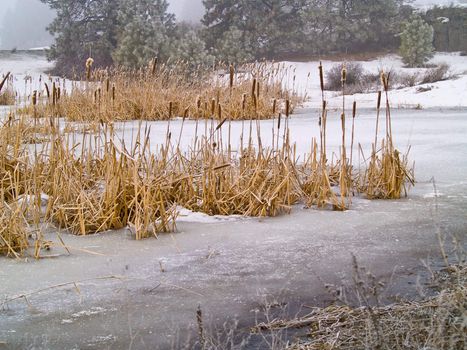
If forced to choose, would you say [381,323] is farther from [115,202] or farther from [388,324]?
[115,202]

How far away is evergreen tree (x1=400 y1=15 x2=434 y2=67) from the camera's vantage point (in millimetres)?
17438

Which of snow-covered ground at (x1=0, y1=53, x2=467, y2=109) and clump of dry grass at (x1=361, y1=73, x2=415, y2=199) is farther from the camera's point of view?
snow-covered ground at (x1=0, y1=53, x2=467, y2=109)

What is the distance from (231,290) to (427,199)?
1552 mm

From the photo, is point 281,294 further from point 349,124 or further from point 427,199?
point 349,124

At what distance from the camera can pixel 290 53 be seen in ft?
69.9

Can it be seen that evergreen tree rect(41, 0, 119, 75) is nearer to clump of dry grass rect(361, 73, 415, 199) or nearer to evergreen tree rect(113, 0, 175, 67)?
evergreen tree rect(113, 0, 175, 67)

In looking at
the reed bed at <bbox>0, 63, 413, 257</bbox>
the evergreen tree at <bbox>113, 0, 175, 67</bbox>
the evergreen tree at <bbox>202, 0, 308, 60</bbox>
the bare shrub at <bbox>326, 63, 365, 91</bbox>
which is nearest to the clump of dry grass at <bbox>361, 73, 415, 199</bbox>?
the reed bed at <bbox>0, 63, 413, 257</bbox>

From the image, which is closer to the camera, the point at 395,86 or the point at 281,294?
the point at 281,294

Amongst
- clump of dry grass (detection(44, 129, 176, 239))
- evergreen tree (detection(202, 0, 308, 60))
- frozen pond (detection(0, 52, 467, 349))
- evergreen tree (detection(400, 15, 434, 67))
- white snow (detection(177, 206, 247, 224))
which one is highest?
evergreen tree (detection(202, 0, 308, 60))

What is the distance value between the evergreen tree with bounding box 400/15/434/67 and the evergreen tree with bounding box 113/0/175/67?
7355 mm

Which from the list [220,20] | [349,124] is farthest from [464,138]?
[220,20]

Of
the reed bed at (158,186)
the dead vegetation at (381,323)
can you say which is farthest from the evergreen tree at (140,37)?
the dead vegetation at (381,323)

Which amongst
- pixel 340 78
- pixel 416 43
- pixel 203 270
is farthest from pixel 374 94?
pixel 203 270

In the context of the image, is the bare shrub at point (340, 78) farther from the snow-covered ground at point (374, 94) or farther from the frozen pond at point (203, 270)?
the frozen pond at point (203, 270)
